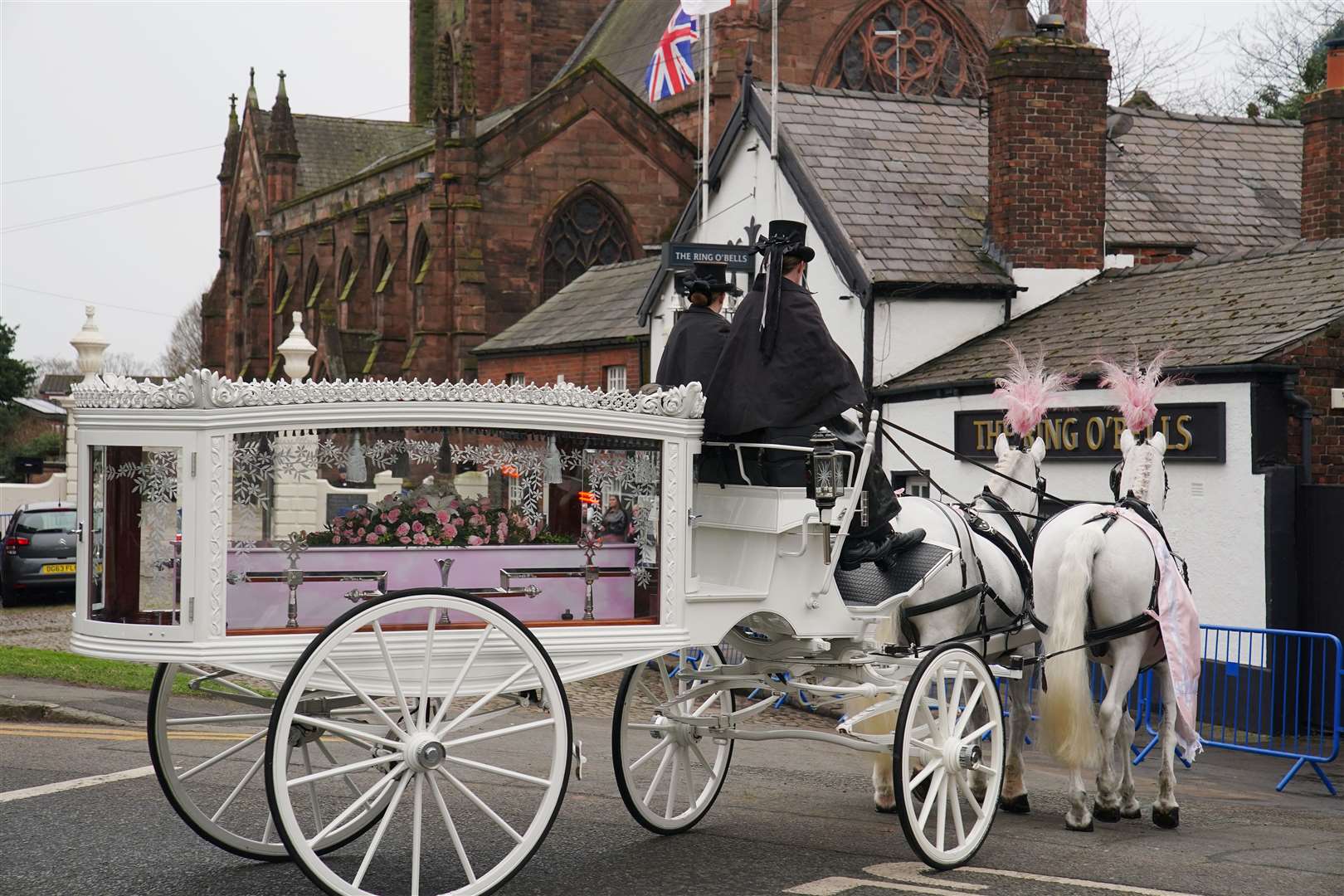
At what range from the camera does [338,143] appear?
60.9 meters

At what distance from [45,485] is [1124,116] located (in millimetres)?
28311

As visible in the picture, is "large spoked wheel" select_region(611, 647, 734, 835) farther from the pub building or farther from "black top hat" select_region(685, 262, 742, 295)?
the pub building

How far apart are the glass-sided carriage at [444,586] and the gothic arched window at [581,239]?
31.4 m

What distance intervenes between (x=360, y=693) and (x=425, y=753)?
0.37m

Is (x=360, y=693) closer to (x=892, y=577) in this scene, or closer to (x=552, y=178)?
(x=892, y=577)

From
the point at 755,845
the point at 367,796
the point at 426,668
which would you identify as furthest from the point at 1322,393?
the point at 367,796

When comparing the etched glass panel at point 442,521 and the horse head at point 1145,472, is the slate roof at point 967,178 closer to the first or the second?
the horse head at point 1145,472

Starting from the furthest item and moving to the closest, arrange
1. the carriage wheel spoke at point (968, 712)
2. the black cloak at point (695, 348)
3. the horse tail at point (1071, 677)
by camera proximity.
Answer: the horse tail at point (1071, 677) → the black cloak at point (695, 348) → the carriage wheel spoke at point (968, 712)

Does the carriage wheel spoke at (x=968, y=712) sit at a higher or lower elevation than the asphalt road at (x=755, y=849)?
higher

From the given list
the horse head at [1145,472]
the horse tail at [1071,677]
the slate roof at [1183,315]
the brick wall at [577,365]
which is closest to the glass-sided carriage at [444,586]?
the horse tail at [1071,677]

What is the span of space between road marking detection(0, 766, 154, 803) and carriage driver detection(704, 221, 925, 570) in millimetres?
4257

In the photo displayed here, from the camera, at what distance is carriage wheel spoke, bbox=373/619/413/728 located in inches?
233

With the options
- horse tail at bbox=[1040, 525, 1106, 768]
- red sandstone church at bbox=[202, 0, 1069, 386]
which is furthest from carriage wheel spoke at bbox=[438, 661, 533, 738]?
red sandstone church at bbox=[202, 0, 1069, 386]

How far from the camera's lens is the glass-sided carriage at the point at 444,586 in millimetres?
Answer: 6055
